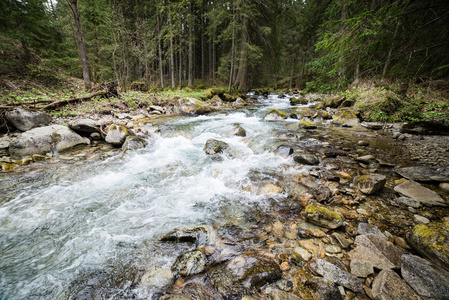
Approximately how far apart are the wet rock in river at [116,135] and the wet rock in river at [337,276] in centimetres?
697

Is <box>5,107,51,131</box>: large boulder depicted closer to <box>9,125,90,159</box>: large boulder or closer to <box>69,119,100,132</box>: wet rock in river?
<box>9,125,90,159</box>: large boulder

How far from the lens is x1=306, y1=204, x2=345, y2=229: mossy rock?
2570 mm

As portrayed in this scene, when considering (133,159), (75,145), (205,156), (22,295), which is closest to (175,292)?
(22,295)

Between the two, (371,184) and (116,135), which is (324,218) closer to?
(371,184)

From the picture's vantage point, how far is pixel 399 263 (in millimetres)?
1894

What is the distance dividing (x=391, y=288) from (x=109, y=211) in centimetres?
420

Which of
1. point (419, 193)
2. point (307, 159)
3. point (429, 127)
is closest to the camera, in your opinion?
point (419, 193)

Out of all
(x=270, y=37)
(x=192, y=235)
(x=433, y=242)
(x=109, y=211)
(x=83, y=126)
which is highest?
(x=270, y=37)

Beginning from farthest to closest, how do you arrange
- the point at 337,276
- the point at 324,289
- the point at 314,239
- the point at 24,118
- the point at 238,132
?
the point at 238,132 < the point at 24,118 < the point at 314,239 < the point at 337,276 < the point at 324,289

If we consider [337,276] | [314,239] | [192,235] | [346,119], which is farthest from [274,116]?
[337,276]

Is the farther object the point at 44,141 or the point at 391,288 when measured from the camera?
the point at 44,141

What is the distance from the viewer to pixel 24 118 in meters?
6.15

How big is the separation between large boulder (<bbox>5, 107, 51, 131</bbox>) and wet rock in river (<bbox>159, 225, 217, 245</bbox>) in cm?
748

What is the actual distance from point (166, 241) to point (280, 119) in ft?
30.9
